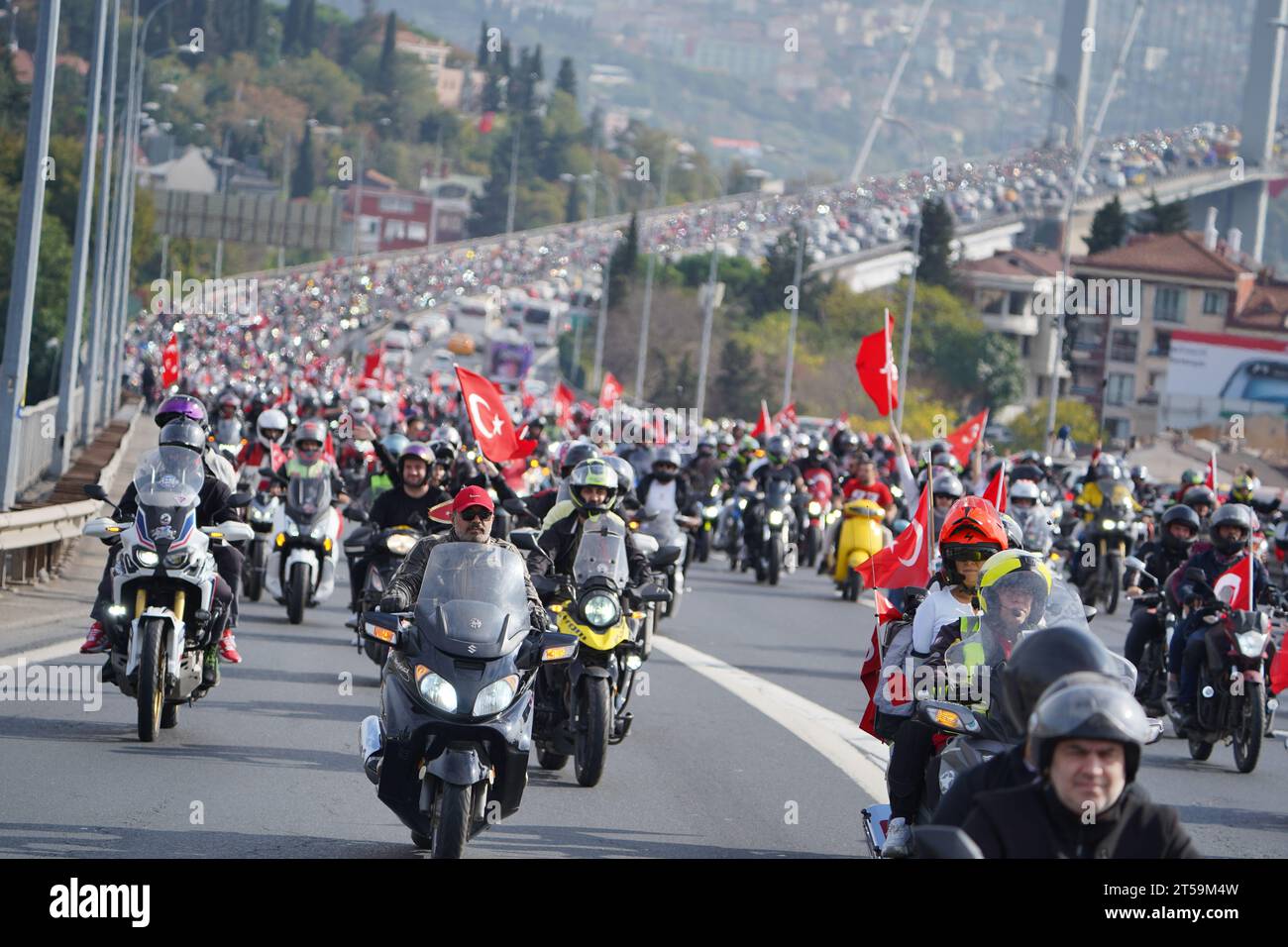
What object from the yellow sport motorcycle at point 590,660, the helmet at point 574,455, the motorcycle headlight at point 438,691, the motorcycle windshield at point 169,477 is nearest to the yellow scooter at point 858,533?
the helmet at point 574,455

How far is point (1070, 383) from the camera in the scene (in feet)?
421

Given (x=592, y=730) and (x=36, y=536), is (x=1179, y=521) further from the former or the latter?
(x=36, y=536)

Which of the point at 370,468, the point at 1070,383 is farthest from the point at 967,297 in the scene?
the point at 370,468

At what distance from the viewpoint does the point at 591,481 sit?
12.5m

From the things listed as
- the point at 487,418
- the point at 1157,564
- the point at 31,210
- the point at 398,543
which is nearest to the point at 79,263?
the point at 31,210

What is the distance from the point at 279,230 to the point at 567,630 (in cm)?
8194

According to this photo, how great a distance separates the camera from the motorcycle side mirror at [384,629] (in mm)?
8977

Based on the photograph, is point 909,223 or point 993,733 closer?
point 993,733

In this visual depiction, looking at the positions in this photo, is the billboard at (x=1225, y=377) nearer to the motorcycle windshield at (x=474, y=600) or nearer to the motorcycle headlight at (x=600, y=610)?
the motorcycle headlight at (x=600, y=610)

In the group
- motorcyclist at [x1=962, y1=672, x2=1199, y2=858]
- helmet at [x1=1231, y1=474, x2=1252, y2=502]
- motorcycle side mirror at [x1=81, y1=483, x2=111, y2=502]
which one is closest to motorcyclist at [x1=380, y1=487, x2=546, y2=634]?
motorcycle side mirror at [x1=81, y1=483, x2=111, y2=502]

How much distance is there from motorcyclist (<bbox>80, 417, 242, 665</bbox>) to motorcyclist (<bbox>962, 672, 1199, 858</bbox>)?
7.36 metres
